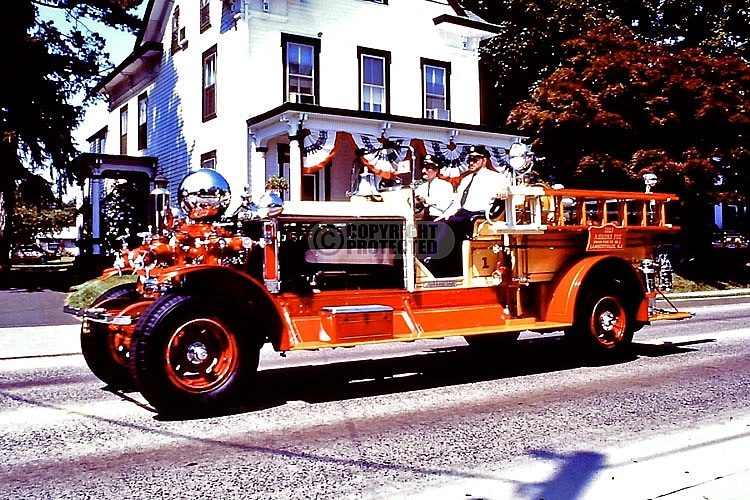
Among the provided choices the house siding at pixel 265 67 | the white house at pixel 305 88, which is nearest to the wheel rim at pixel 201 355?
the white house at pixel 305 88

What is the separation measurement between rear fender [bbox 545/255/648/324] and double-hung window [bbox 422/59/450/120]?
15042 millimetres

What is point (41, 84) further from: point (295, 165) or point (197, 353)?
point (197, 353)

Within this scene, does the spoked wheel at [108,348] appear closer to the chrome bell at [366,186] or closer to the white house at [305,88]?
the chrome bell at [366,186]

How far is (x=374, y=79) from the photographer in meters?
23.8

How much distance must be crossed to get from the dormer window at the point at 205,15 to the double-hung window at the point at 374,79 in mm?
4477

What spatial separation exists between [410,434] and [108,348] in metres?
3.45

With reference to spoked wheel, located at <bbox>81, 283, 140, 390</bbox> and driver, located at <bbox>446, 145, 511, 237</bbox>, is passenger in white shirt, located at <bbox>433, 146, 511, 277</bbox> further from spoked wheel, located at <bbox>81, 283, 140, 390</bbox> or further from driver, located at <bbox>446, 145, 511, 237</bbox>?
spoked wheel, located at <bbox>81, 283, 140, 390</bbox>

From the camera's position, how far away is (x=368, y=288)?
8375 mm

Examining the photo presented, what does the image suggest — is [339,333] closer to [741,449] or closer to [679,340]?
[741,449]

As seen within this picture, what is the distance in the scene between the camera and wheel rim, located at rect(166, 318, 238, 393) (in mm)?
6816

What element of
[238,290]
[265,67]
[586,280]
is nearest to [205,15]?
[265,67]

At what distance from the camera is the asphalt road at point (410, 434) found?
5094mm

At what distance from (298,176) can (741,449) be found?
15.5 m

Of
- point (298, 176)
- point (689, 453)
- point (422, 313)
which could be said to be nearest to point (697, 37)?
point (298, 176)
